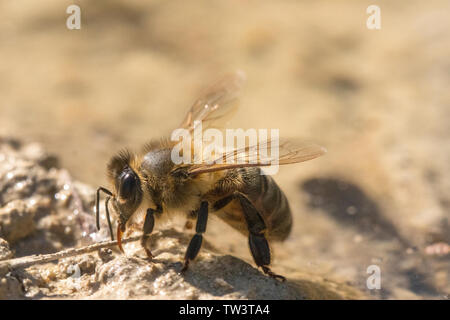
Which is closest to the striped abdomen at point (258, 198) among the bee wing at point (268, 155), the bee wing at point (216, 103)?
the bee wing at point (268, 155)

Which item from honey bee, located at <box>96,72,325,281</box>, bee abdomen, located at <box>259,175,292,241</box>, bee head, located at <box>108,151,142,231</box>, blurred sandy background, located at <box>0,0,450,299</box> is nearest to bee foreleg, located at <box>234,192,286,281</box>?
honey bee, located at <box>96,72,325,281</box>

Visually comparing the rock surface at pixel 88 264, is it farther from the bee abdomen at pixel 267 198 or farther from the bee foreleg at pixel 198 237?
the bee abdomen at pixel 267 198

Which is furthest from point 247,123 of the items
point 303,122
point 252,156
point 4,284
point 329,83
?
point 4,284

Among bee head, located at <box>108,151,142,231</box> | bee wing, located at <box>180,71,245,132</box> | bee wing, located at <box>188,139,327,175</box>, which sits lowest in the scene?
bee head, located at <box>108,151,142,231</box>

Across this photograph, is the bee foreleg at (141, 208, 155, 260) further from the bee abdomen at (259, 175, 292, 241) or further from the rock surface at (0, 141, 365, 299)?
the bee abdomen at (259, 175, 292, 241)

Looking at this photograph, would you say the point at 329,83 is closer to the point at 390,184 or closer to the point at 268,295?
the point at 390,184

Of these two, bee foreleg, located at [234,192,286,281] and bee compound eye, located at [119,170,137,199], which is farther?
bee foreleg, located at [234,192,286,281]
